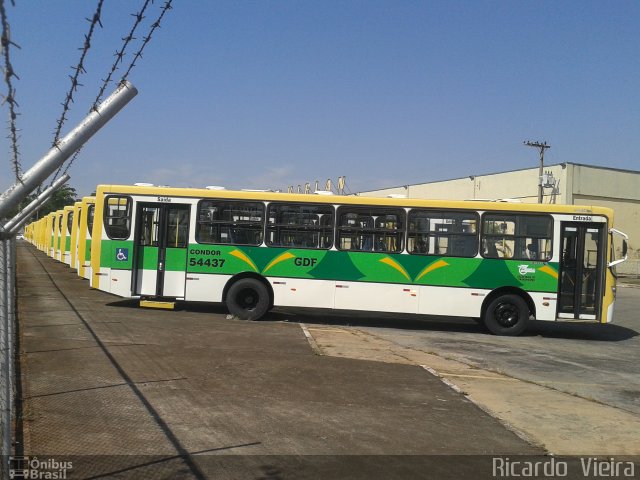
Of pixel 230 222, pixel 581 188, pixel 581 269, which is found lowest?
pixel 581 269

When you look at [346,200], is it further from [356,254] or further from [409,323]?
[409,323]

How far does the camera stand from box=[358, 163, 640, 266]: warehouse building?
44094 millimetres

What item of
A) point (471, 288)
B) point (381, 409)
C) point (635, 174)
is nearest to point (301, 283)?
point (471, 288)

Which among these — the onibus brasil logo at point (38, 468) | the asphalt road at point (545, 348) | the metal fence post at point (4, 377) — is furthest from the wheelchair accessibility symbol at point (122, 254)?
the metal fence post at point (4, 377)

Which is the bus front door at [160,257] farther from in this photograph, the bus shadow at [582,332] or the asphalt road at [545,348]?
the bus shadow at [582,332]

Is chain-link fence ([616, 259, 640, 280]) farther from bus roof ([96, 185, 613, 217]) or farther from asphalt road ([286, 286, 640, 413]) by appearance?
bus roof ([96, 185, 613, 217])

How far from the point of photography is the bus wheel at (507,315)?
45.2ft

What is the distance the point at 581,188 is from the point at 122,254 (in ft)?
130

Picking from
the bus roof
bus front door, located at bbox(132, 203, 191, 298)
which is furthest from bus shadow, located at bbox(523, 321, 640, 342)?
bus front door, located at bbox(132, 203, 191, 298)

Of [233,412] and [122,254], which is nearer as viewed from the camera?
[233,412]

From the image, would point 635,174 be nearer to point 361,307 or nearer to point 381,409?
point 361,307

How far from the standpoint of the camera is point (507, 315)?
13.9m

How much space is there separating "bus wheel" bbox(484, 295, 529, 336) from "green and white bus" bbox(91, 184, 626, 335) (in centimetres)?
3

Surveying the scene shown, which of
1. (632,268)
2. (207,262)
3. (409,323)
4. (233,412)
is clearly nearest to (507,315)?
(409,323)
